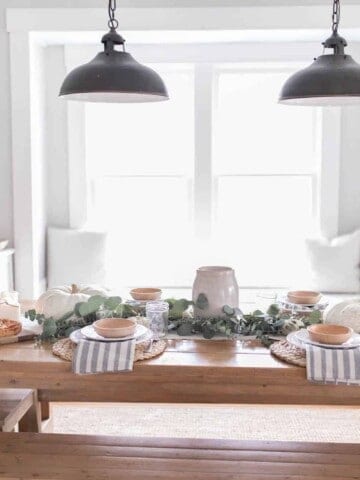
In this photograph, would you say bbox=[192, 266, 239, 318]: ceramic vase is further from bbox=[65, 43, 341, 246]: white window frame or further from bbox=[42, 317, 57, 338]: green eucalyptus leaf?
bbox=[65, 43, 341, 246]: white window frame

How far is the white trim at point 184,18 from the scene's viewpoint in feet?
14.3

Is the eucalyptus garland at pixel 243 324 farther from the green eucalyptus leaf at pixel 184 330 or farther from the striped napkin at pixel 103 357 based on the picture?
the striped napkin at pixel 103 357

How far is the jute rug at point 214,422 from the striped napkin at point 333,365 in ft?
4.63

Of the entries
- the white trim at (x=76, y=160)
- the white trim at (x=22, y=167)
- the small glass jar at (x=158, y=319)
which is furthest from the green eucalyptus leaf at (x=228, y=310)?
the white trim at (x=76, y=160)

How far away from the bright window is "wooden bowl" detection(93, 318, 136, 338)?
2814mm

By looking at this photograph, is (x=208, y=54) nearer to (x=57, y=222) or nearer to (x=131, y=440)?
(x=57, y=222)

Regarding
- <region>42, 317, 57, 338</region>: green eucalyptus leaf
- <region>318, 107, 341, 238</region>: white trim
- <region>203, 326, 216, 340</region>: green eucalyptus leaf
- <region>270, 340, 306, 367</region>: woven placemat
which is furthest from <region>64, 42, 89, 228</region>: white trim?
<region>270, 340, 306, 367</region>: woven placemat

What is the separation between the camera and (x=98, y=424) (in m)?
3.47

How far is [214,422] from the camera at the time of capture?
3.50 meters

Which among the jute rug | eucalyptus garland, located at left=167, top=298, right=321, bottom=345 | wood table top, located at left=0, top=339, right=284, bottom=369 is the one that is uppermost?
eucalyptus garland, located at left=167, top=298, right=321, bottom=345

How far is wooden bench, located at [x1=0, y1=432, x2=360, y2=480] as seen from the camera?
77.7 inches

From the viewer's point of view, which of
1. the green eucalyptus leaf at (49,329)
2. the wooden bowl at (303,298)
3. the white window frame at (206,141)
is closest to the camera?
the green eucalyptus leaf at (49,329)

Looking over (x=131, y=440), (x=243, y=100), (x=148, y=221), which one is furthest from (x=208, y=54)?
(x=131, y=440)

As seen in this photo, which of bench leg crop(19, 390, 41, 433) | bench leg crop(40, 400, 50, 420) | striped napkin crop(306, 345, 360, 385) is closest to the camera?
striped napkin crop(306, 345, 360, 385)
